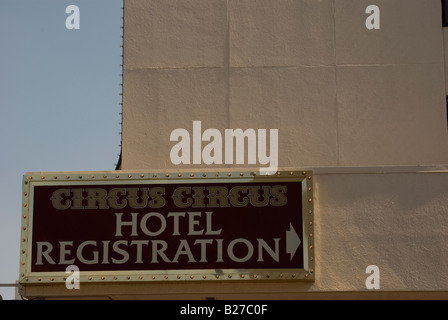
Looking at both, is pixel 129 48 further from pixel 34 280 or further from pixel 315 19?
pixel 34 280

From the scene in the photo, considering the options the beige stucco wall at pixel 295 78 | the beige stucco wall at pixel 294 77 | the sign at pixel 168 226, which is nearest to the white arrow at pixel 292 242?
the sign at pixel 168 226

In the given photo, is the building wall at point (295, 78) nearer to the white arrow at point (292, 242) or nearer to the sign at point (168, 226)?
the sign at point (168, 226)

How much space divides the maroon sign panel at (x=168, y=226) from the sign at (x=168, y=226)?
1 centimetres

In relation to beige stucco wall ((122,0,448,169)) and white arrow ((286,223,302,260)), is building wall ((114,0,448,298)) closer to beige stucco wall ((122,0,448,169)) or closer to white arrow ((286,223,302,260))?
beige stucco wall ((122,0,448,169))

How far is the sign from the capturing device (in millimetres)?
12609

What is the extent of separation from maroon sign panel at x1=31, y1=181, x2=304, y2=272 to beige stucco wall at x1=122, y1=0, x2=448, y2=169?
1046mm

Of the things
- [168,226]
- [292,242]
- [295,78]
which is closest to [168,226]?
[168,226]

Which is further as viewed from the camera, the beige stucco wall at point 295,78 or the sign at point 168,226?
the beige stucco wall at point 295,78

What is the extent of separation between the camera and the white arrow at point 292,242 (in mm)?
12594

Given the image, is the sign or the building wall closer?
the sign

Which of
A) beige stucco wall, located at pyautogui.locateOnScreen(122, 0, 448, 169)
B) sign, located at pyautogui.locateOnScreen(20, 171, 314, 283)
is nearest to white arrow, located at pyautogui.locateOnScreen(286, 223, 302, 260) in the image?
sign, located at pyautogui.locateOnScreen(20, 171, 314, 283)

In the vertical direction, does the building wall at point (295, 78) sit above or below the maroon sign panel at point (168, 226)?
above

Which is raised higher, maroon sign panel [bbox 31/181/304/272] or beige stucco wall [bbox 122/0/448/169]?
beige stucco wall [bbox 122/0/448/169]

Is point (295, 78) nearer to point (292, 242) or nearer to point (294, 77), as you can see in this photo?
point (294, 77)
